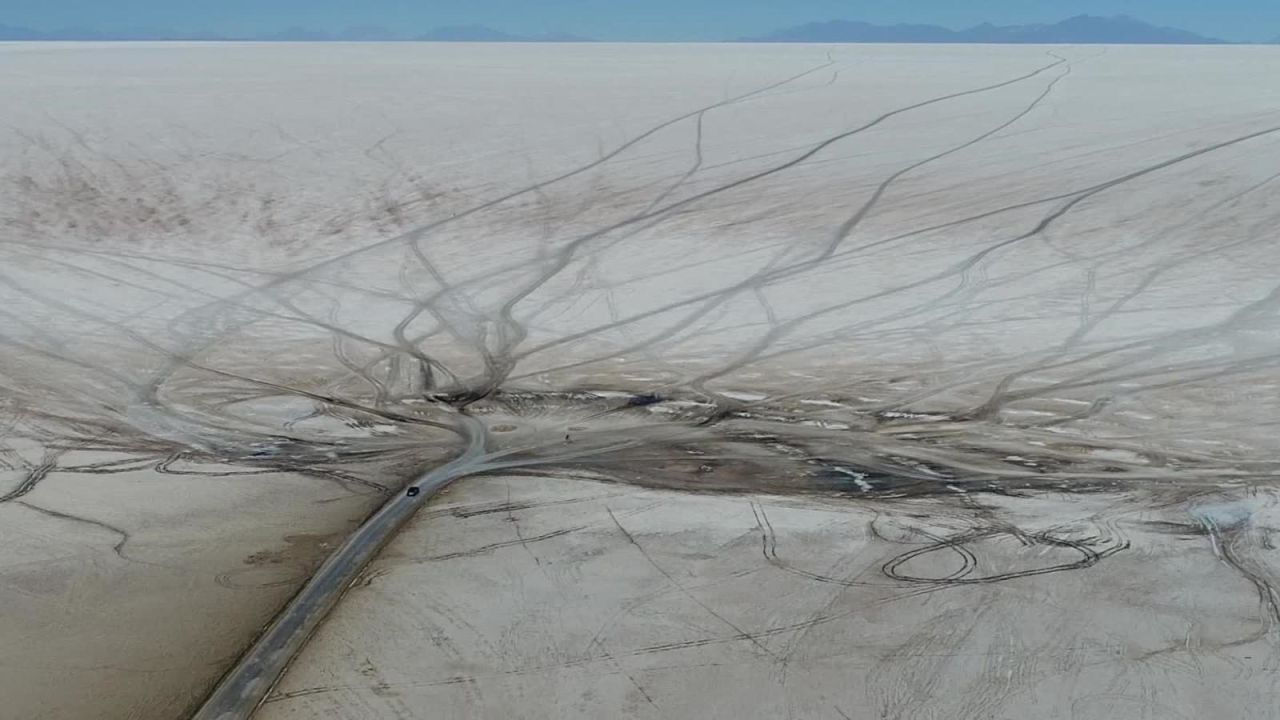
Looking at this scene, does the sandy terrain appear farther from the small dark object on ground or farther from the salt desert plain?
the small dark object on ground

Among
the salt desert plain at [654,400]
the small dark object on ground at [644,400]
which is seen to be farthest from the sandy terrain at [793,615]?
the small dark object on ground at [644,400]

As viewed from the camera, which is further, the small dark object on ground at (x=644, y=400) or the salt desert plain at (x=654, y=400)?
the small dark object on ground at (x=644, y=400)

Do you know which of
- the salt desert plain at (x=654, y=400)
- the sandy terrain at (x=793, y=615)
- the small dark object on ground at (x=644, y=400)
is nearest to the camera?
the sandy terrain at (x=793, y=615)

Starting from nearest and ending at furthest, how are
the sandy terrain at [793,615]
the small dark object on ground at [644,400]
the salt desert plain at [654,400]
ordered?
the sandy terrain at [793,615], the salt desert plain at [654,400], the small dark object on ground at [644,400]

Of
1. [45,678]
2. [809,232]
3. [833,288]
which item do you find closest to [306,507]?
[45,678]

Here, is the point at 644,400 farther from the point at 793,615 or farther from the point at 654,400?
the point at 793,615

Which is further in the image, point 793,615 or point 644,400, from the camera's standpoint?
point 644,400

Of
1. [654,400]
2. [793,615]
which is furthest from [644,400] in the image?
[793,615]

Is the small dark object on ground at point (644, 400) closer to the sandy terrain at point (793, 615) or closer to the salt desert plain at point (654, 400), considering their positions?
the salt desert plain at point (654, 400)
